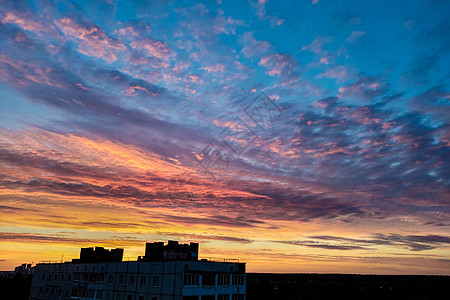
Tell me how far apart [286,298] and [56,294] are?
99142 millimetres

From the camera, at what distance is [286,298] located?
144m

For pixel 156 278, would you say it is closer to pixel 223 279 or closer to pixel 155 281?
pixel 155 281

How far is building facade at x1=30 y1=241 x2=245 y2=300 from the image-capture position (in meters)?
55.8

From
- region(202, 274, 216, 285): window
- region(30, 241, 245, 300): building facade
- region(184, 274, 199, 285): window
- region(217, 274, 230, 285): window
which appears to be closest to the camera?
region(184, 274, 199, 285): window

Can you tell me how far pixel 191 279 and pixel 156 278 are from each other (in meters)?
7.32

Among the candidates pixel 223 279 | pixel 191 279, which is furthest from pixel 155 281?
pixel 223 279

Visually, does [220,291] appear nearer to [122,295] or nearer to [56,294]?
[122,295]

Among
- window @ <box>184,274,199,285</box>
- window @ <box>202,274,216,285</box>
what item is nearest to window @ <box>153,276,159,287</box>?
window @ <box>184,274,199,285</box>

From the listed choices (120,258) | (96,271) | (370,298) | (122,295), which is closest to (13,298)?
(120,258)

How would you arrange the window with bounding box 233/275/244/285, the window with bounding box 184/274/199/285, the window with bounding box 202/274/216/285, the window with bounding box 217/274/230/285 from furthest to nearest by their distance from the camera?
the window with bounding box 233/275/244/285 → the window with bounding box 217/274/230/285 → the window with bounding box 202/274/216/285 → the window with bounding box 184/274/199/285

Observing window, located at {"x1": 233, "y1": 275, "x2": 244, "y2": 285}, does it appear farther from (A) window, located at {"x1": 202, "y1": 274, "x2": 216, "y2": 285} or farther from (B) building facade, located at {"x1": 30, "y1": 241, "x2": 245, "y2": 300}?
(A) window, located at {"x1": 202, "y1": 274, "x2": 216, "y2": 285}

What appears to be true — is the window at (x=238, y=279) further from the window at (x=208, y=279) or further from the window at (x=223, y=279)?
the window at (x=208, y=279)

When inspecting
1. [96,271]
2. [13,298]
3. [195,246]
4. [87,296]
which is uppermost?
[195,246]

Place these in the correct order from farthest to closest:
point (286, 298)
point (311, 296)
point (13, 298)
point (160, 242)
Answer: point (286, 298)
point (13, 298)
point (311, 296)
point (160, 242)
